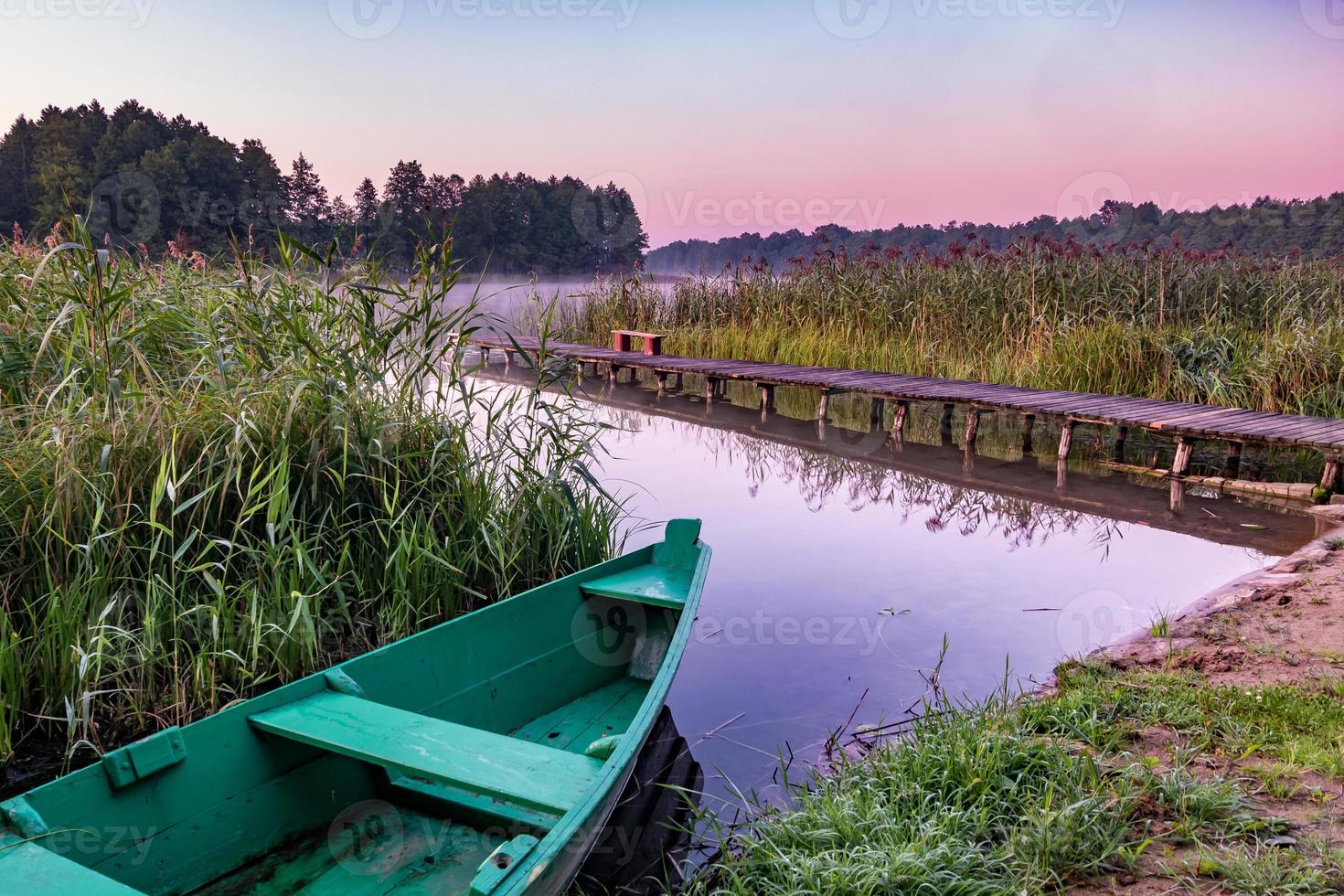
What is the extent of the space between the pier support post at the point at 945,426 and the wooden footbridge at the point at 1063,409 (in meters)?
0.02

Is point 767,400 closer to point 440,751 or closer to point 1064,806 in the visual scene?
point 1064,806

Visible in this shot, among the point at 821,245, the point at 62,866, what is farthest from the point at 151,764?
the point at 821,245

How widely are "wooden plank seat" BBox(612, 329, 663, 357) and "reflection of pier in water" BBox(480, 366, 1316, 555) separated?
8.50 feet

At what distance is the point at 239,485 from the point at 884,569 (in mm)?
3582

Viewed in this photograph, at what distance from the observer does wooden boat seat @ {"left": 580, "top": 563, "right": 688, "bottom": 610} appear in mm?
3289

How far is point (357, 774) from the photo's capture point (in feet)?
8.18

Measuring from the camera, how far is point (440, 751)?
6.98 ft

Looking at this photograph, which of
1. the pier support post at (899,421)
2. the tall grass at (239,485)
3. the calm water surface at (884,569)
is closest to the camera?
the tall grass at (239,485)

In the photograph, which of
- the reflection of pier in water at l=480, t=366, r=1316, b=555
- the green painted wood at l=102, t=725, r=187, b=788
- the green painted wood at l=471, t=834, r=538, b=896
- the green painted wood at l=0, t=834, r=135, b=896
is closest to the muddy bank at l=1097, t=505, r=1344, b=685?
the reflection of pier in water at l=480, t=366, r=1316, b=555

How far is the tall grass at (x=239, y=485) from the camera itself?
9.46 feet

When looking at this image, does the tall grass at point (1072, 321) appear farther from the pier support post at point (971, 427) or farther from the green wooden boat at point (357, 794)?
the green wooden boat at point (357, 794)

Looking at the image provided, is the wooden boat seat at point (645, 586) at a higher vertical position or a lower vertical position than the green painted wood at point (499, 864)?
lower

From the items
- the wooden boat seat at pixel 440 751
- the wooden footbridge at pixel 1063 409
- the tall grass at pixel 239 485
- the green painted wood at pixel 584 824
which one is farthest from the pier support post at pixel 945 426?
the wooden boat seat at pixel 440 751

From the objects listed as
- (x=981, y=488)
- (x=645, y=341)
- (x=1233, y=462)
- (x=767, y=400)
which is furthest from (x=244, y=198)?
(x=1233, y=462)
